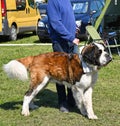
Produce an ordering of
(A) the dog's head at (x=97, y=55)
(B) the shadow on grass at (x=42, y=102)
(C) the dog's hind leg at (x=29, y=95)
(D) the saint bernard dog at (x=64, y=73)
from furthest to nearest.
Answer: (B) the shadow on grass at (x=42, y=102)
(C) the dog's hind leg at (x=29, y=95)
(D) the saint bernard dog at (x=64, y=73)
(A) the dog's head at (x=97, y=55)

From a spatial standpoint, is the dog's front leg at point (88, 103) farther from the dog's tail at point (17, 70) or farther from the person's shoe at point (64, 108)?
the dog's tail at point (17, 70)

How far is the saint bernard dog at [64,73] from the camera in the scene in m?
6.64

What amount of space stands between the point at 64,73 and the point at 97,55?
67 centimetres

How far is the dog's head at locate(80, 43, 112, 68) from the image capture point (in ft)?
20.9

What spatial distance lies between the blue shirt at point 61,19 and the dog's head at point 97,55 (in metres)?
0.53

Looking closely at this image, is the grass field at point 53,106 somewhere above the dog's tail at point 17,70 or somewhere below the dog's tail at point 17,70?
below

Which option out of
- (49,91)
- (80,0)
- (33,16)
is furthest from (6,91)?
(33,16)

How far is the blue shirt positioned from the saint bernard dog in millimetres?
318

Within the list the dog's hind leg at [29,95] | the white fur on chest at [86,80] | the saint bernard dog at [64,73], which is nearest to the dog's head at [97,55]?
the saint bernard dog at [64,73]

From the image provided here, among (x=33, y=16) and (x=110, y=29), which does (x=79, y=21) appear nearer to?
(x=110, y=29)

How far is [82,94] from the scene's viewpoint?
22.2 ft

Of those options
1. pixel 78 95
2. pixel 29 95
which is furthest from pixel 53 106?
pixel 78 95

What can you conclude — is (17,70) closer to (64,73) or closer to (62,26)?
(64,73)

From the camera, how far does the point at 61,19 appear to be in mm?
6867
